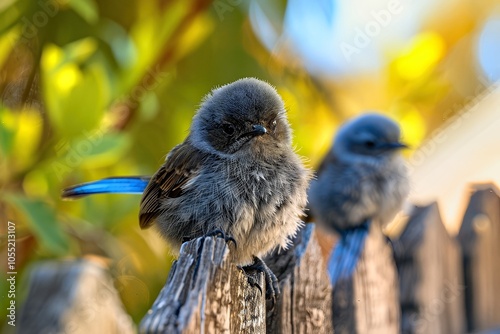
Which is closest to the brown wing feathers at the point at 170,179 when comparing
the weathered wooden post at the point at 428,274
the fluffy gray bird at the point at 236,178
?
the fluffy gray bird at the point at 236,178

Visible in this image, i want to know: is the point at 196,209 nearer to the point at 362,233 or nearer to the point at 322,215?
the point at 362,233

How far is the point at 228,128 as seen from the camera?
281 cm

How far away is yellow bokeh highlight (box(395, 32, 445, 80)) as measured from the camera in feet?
11.7

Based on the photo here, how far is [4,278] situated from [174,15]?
4.37ft

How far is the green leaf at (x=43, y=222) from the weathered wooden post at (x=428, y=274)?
1.39 meters

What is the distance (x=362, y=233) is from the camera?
3055mm

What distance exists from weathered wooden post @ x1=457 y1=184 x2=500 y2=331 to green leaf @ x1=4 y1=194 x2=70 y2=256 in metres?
1.71

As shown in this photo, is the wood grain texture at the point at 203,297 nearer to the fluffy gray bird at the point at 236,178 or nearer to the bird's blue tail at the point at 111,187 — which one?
the fluffy gray bird at the point at 236,178

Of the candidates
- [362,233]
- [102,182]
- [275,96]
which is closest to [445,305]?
[362,233]

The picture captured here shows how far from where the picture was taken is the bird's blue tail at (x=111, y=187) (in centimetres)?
288
